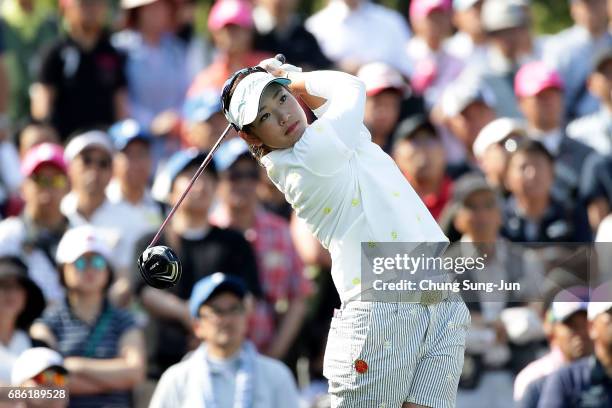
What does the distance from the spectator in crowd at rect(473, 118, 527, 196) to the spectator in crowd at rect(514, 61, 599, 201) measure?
0.31 meters

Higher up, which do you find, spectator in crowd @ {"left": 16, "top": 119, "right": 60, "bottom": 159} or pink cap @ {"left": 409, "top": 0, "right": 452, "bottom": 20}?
pink cap @ {"left": 409, "top": 0, "right": 452, "bottom": 20}

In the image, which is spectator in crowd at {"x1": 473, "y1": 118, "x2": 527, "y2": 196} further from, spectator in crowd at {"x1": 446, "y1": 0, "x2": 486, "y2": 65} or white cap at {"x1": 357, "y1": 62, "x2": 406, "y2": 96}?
spectator in crowd at {"x1": 446, "y1": 0, "x2": 486, "y2": 65}

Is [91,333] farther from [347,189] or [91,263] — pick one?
[347,189]

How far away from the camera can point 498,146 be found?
10844 mm

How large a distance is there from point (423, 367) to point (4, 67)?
235 inches

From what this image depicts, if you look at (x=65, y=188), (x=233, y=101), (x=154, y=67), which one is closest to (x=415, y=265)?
(x=233, y=101)

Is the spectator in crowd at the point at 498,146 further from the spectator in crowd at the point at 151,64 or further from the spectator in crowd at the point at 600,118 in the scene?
the spectator in crowd at the point at 151,64

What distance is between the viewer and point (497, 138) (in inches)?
428

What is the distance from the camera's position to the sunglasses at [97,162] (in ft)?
34.3

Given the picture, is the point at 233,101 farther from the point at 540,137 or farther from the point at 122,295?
the point at 540,137

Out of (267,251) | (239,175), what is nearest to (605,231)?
(267,251)

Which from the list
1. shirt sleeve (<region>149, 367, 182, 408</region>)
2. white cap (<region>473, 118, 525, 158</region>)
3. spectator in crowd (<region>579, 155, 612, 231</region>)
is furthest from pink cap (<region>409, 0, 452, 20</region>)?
shirt sleeve (<region>149, 367, 182, 408</region>)

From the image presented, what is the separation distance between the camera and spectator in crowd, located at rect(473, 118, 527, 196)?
1080 centimetres

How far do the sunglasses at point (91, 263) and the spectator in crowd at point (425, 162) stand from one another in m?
2.33
